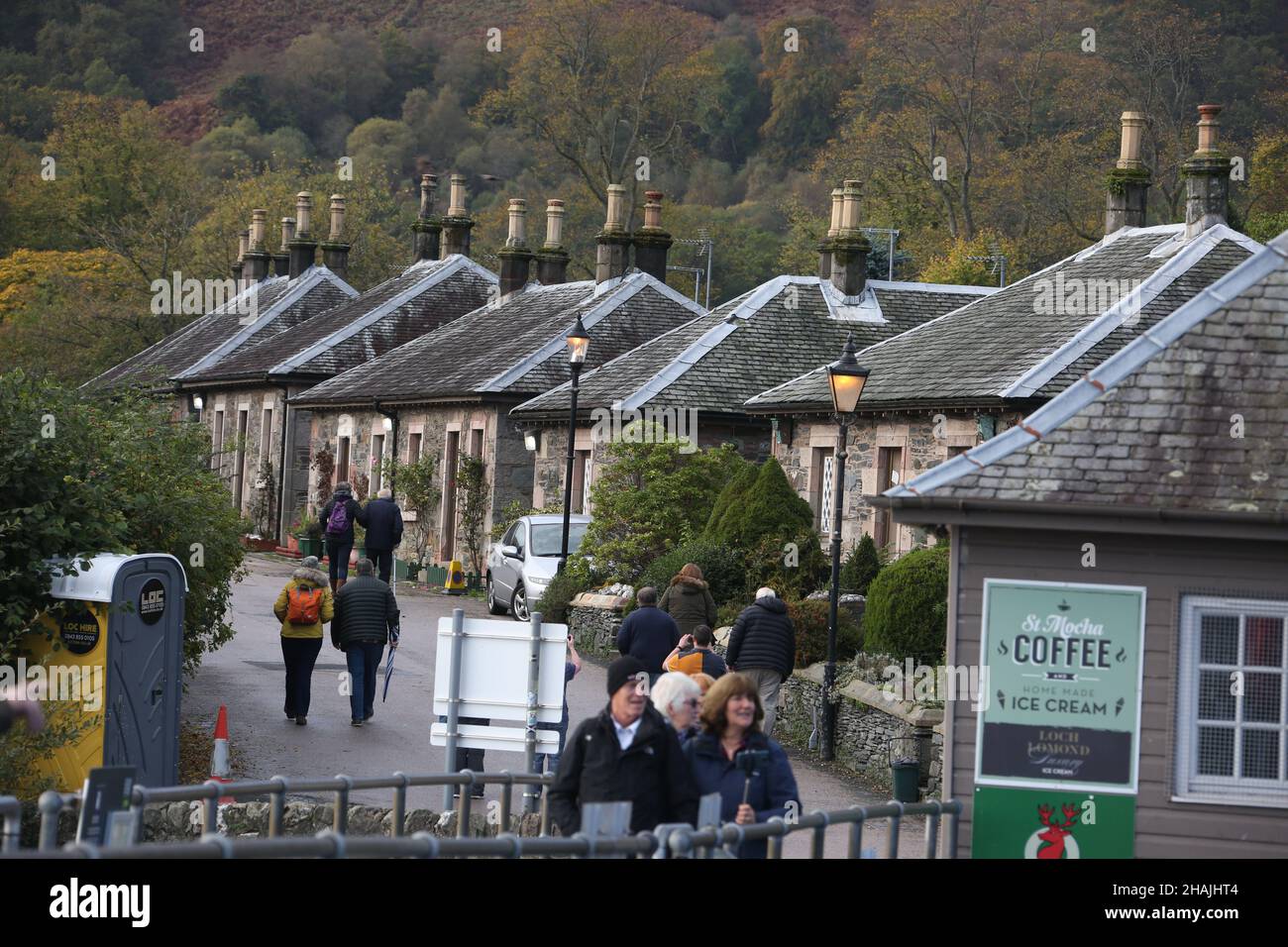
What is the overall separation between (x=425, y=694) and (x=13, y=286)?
54513 mm

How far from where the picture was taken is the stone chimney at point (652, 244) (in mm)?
39625

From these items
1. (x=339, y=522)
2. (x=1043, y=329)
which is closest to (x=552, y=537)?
(x=339, y=522)

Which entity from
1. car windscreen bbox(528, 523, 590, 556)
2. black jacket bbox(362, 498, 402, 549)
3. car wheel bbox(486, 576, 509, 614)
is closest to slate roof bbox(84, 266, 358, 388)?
car wheel bbox(486, 576, 509, 614)

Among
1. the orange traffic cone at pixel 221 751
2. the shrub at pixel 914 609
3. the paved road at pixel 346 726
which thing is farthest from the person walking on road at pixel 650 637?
the shrub at pixel 914 609

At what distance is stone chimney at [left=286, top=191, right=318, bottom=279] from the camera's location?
182ft

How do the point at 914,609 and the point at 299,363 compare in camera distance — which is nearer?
the point at 914,609

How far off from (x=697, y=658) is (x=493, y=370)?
21.6 m

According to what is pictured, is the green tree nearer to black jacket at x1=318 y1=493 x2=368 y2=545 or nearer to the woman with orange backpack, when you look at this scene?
black jacket at x1=318 y1=493 x2=368 y2=545

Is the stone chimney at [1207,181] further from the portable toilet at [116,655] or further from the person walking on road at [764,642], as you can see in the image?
the portable toilet at [116,655]

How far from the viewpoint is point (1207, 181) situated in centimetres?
2789

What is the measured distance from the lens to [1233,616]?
511 inches

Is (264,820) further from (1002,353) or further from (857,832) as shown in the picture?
(1002,353)
